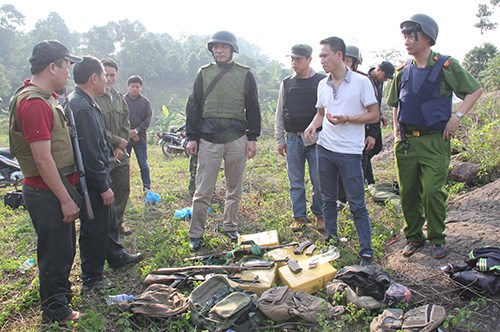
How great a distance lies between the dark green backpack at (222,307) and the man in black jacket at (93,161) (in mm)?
1067

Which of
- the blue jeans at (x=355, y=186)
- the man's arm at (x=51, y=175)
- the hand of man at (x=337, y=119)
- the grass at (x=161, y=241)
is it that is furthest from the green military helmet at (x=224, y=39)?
the grass at (x=161, y=241)

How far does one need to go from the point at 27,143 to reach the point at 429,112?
3.13m

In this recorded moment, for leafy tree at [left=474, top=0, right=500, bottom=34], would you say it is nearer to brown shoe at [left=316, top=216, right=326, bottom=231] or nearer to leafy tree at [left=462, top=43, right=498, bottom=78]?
leafy tree at [left=462, top=43, right=498, bottom=78]

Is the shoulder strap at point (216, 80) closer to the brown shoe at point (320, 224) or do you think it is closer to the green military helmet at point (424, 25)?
the green military helmet at point (424, 25)

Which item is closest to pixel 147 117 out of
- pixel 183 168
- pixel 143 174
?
pixel 143 174

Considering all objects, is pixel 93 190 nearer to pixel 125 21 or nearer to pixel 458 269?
pixel 458 269

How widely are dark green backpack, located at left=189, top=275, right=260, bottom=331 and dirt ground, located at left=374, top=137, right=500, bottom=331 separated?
4.15 ft

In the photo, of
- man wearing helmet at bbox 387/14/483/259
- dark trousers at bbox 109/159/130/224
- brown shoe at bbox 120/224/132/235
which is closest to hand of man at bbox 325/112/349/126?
man wearing helmet at bbox 387/14/483/259

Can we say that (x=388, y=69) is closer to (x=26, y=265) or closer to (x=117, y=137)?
(x=117, y=137)

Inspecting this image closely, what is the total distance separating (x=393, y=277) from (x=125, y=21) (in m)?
49.5

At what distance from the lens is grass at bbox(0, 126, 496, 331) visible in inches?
109

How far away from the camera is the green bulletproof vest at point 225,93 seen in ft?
12.7

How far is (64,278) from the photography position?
2.76 meters

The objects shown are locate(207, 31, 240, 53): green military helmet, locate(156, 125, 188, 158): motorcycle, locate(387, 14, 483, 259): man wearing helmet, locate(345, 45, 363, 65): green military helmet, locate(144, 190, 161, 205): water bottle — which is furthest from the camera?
locate(156, 125, 188, 158): motorcycle
